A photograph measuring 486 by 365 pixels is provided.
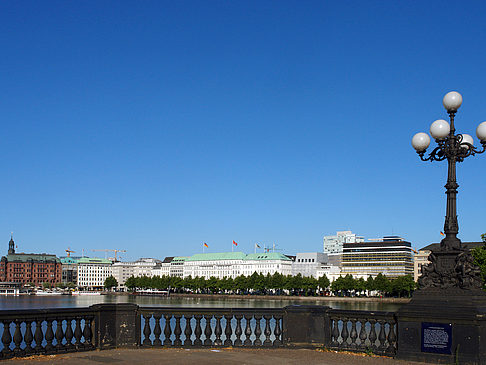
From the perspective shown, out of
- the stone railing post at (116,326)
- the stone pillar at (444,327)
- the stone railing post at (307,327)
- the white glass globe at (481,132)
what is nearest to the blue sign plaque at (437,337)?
the stone pillar at (444,327)

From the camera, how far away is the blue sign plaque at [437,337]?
1443 centimetres

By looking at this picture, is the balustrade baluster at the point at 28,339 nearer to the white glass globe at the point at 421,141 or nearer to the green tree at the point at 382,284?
the white glass globe at the point at 421,141

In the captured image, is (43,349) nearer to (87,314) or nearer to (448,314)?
(87,314)

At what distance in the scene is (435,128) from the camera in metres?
16.7

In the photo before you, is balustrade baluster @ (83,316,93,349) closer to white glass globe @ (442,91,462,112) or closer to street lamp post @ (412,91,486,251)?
street lamp post @ (412,91,486,251)

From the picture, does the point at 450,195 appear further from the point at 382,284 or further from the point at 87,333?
the point at 382,284

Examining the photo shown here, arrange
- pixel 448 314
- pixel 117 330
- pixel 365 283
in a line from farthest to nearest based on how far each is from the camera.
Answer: pixel 365 283 < pixel 117 330 < pixel 448 314

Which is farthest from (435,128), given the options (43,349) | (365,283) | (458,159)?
(365,283)

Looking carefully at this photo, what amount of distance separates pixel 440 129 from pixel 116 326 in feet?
33.4

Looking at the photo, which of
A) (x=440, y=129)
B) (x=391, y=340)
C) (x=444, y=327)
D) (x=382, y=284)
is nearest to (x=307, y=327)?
(x=391, y=340)

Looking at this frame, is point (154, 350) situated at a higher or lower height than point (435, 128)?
lower

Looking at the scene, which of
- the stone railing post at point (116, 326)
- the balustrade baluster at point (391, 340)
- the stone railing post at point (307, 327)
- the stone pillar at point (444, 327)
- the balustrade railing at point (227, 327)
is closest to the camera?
the stone pillar at point (444, 327)

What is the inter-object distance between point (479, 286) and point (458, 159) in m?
3.59

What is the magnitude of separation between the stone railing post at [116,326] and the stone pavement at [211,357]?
1.17 ft
